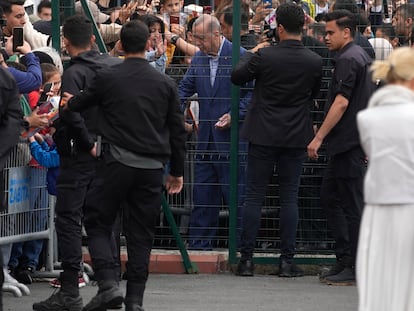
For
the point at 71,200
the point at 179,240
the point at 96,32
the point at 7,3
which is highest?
the point at 7,3

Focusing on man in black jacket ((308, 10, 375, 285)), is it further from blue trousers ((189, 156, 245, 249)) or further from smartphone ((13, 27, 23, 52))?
smartphone ((13, 27, 23, 52))

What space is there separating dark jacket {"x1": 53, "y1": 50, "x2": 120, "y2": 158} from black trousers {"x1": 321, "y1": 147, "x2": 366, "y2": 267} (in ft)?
8.07

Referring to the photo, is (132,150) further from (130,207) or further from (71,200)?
(71,200)

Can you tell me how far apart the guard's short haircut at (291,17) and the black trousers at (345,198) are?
1.21 metres

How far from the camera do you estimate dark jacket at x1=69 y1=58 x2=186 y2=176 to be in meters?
8.75

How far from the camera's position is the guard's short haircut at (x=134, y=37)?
8.85 m

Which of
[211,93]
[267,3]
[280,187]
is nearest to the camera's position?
[280,187]

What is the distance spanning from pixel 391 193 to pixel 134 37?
7.97 ft

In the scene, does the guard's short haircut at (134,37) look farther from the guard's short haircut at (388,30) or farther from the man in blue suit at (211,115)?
the guard's short haircut at (388,30)

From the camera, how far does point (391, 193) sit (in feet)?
24.3

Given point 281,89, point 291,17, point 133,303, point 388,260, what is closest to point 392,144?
point 388,260

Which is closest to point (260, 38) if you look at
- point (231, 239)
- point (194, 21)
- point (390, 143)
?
point (194, 21)

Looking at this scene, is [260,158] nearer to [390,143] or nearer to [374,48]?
[374,48]

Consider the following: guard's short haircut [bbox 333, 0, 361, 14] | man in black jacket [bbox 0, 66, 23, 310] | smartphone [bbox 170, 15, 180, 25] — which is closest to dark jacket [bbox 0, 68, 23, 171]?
man in black jacket [bbox 0, 66, 23, 310]
